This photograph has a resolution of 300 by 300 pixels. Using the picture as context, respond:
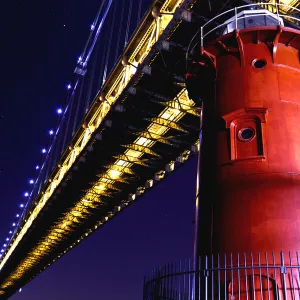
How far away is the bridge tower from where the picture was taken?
7738mm

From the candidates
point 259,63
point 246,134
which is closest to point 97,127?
point 259,63

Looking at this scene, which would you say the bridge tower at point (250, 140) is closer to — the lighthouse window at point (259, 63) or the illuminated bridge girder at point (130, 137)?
the lighthouse window at point (259, 63)

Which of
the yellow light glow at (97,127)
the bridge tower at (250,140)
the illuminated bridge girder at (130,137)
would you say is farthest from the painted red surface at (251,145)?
the yellow light glow at (97,127)

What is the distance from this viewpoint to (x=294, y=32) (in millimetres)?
9242

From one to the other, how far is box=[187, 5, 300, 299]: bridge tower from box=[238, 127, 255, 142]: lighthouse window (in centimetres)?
2

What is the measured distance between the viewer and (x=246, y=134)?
8664mm

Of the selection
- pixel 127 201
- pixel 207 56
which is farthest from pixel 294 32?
pixel 127 201

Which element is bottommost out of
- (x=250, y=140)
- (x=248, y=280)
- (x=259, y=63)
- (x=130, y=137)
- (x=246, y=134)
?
(x=248, y=280)

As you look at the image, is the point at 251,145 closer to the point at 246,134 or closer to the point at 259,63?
the point at 246,134

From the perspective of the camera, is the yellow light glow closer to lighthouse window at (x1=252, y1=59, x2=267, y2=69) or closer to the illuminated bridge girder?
the illuminated bridge girder

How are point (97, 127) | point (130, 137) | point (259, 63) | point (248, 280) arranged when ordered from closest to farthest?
point (248, 280)
point (259, 63)
point (97, 127)
point (130, 137)

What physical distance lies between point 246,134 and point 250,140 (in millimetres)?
182

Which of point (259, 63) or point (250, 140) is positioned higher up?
point (259, 63)

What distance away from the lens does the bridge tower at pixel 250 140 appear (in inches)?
305
